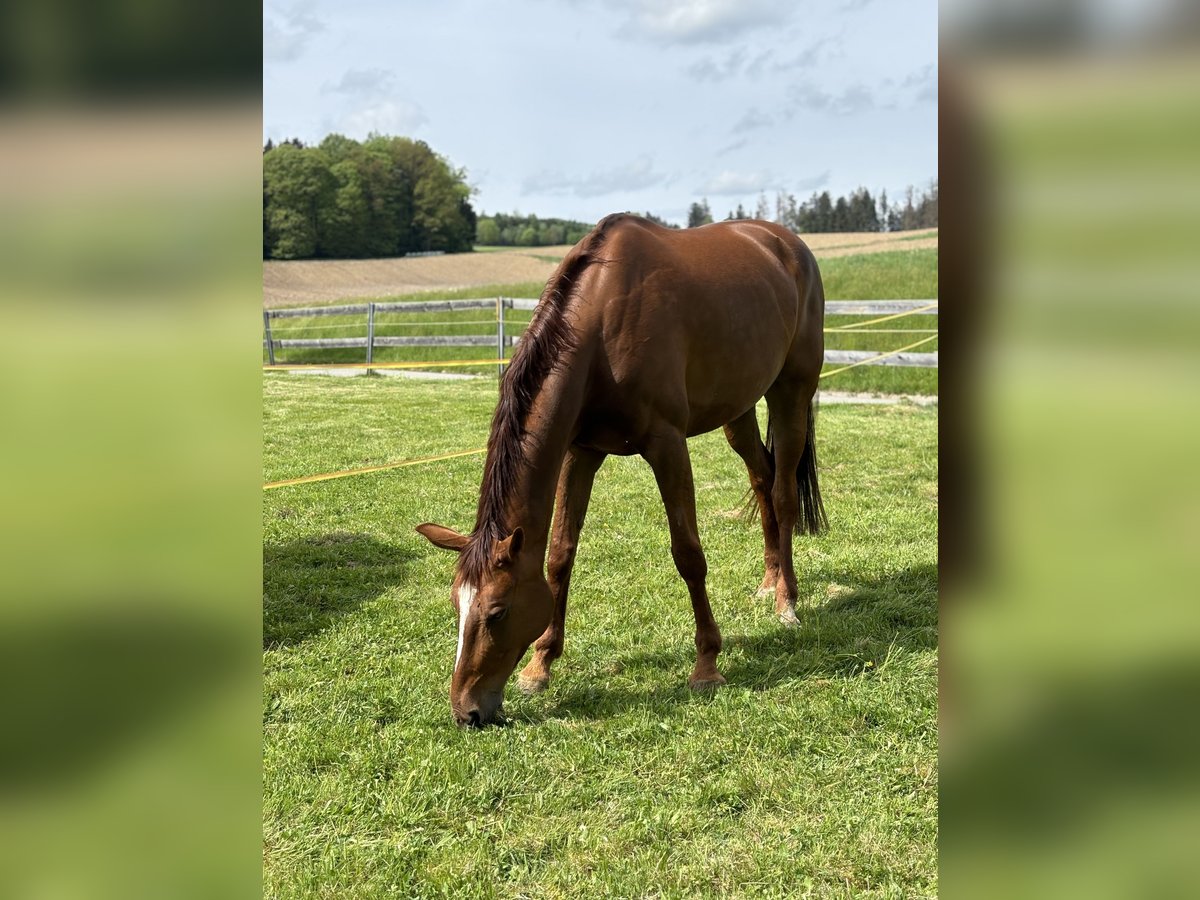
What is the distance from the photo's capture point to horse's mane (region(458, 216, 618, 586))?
3.29 metres

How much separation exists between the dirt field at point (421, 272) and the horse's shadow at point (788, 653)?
3161 centimetres

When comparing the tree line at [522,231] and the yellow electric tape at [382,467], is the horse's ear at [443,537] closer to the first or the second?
the yellow electric tape at [382,467]

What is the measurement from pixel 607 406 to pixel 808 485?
2.37 metres

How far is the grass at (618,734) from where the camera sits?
8.56ft

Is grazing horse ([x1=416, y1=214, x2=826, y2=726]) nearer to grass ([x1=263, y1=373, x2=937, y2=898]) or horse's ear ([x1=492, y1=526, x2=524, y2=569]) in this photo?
horse's ear ([x1=492, y1=526, x2=524, y2=569])

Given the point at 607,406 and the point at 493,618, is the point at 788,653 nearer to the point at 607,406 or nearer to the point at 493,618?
the point at 607,406

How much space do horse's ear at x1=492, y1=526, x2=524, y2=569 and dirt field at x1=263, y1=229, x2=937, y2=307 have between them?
33371 mm
